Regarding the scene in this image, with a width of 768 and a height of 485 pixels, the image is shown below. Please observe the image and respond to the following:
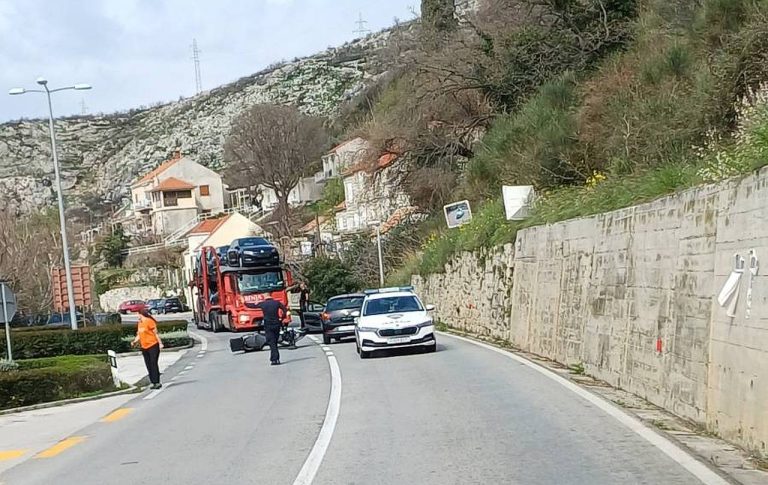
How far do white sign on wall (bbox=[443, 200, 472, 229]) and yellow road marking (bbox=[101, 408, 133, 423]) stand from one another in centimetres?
2073

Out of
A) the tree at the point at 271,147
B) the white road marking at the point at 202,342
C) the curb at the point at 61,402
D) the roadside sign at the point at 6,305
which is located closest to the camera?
the curb at the point at 61,402

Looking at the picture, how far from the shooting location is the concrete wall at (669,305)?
30.5 feet

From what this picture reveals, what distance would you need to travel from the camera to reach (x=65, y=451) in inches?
494

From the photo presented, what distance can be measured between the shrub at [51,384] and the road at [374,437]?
8.84 feet

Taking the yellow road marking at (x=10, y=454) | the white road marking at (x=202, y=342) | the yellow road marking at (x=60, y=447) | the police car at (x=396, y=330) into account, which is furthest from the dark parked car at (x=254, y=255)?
the yellow road marking at (x=10, y=454)

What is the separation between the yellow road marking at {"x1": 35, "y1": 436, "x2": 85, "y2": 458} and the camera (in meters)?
12.5

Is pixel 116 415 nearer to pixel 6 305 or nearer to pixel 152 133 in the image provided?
pixel 6 305

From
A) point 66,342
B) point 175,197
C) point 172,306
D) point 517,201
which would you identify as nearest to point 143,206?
point 175,197

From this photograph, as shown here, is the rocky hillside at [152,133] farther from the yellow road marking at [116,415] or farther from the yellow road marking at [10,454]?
the yellow road marking at [10,454]

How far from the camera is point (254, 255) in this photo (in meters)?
41.1

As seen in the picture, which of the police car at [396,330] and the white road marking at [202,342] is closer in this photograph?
the police car at [396,330]

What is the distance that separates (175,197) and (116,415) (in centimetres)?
10319

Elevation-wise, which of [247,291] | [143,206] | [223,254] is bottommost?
[247,291]

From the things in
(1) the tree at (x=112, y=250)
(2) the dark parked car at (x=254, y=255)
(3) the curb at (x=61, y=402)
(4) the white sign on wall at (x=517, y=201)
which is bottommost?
(1) the tree at (x=112, y=250)
